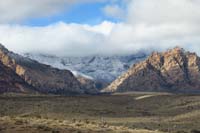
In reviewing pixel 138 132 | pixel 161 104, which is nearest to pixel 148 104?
pixel 161 104

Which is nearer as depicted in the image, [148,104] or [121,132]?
[121,132]

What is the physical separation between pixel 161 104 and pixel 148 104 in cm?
595

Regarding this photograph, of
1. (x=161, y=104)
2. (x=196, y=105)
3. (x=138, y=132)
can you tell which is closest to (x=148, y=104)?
(x=161, y=104)

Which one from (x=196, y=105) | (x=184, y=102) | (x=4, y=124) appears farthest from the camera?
(x=184, y=102)

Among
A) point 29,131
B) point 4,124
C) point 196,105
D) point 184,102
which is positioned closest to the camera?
point 29,131

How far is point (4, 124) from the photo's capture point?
5259 cm

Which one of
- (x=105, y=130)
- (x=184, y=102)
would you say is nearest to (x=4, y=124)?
(x=105, y=130)

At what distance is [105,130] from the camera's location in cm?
5472

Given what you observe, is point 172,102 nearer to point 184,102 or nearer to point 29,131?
point 184,102

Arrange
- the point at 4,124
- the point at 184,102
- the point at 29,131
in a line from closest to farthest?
the point at 29,131 → the point at 4,124 → the point at 184,102

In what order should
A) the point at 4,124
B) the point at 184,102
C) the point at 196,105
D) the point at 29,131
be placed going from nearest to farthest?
1. the point at 29,131
2. the point at 4,124
3. the point at 196,105
4. the point at 184,102

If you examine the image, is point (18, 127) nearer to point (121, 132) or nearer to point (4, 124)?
point (4, 124)

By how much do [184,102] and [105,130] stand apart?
5297 inches

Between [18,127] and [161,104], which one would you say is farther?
[161,104]
